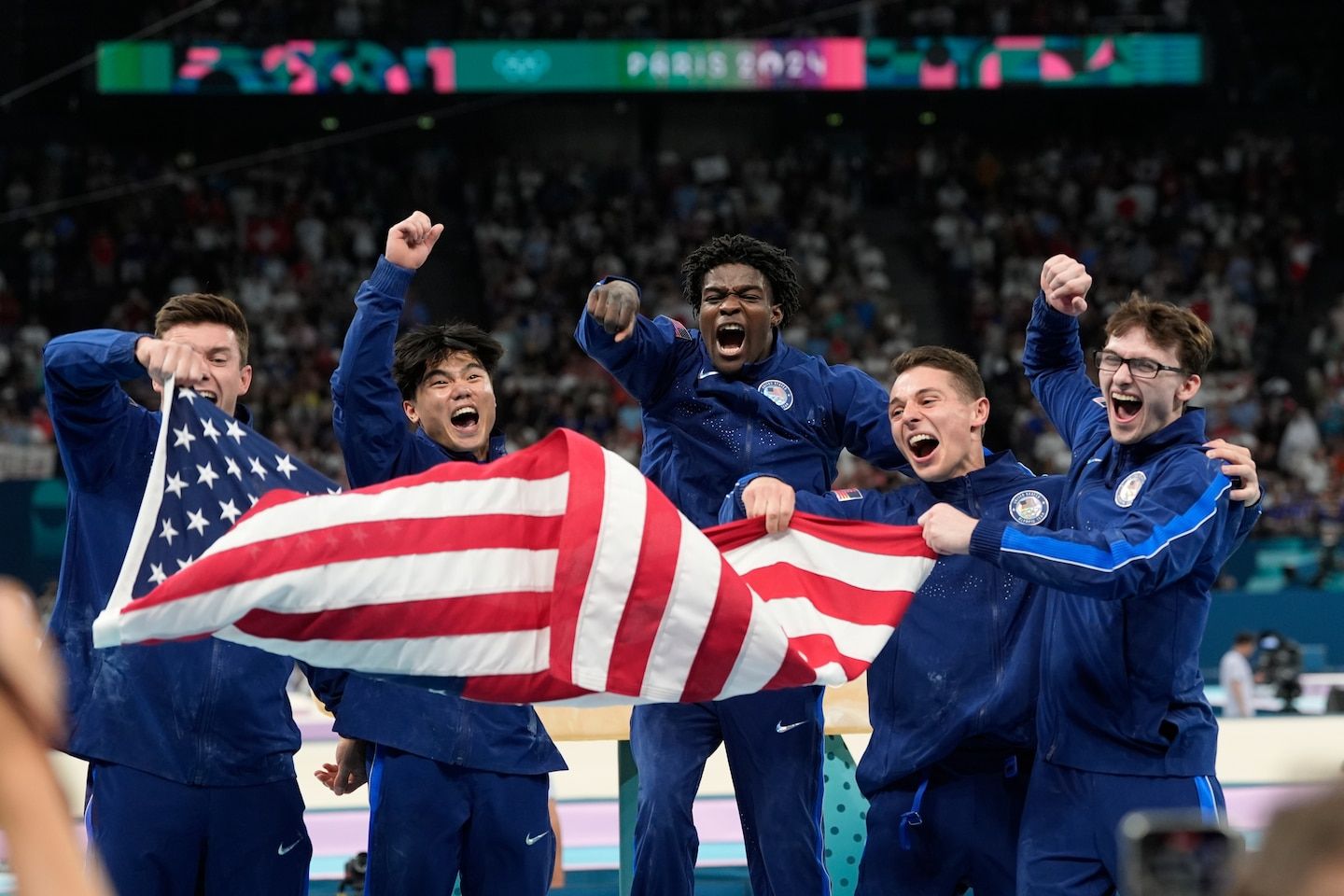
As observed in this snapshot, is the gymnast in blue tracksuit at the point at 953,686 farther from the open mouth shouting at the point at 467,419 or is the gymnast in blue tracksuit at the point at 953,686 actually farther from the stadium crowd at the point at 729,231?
the stadium crowd at the point at 729,231

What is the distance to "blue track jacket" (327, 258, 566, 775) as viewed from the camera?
4.78m

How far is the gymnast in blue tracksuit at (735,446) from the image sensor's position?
511 centimetres

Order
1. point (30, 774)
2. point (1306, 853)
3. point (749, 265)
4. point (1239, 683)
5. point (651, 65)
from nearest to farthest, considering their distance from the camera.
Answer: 1. point (1306, 853)
2. point (30, 774)
3. point (749, 265)
4. point (1239, 683)
5. point (651, 65)

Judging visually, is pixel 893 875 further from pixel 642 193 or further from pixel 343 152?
pixel 343 152

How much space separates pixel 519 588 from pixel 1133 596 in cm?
176

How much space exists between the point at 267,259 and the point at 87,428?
795 inches

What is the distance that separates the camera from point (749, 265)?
5.52 m

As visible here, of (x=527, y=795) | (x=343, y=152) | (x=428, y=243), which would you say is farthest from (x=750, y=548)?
(x=343, y=152)

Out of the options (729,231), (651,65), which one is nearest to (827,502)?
(651,65)

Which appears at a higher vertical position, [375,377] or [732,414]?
[375,377]

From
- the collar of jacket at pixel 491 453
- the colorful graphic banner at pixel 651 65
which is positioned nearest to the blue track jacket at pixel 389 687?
the collar of jacket at pixel 491 453

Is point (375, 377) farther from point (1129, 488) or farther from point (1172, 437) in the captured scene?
point (1172, 437)

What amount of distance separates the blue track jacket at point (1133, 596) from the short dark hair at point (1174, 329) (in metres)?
0.18

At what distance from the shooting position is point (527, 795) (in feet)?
16.0
